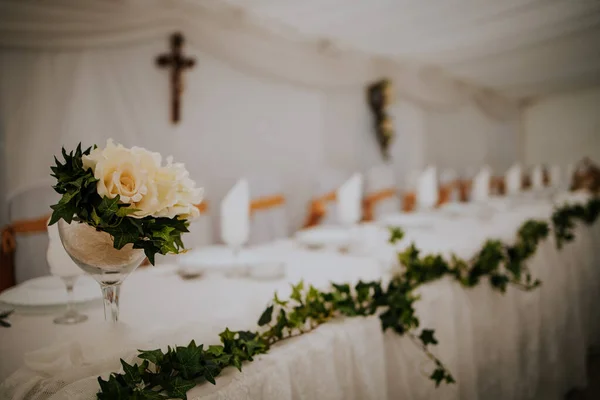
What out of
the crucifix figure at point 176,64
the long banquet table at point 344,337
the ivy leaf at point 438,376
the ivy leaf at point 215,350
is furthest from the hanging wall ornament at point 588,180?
the ivy leaf at point 215,350

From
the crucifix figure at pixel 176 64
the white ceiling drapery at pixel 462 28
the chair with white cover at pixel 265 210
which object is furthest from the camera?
the white ceiling drapery at pixel 462 28

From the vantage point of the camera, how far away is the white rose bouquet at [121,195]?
62 cm

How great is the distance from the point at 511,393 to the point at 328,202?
1.99 metres

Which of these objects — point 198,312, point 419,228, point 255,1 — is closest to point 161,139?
point 255,1

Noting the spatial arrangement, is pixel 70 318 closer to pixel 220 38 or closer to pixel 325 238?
pixel 325 238

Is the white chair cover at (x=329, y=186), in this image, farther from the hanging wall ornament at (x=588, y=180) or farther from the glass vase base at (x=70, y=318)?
the glass vase base at (x=70, y=318)

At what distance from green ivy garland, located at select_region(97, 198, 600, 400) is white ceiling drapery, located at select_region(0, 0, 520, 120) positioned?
246 cm

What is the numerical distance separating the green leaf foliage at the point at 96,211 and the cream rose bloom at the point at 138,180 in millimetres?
14

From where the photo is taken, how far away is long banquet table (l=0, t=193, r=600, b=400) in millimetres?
678

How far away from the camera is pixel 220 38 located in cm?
351

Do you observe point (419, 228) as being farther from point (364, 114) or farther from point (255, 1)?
point (364, 114)

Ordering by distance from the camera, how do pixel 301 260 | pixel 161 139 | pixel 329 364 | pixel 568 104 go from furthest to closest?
pixel 568 104 < pixel 161 139 < pixel 301 260 < pixel 329 364

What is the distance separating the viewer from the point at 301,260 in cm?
145

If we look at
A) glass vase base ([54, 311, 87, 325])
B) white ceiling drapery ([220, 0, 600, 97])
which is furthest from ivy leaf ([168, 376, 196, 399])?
white ceiling drapery ([220, 0, 600, 97])
